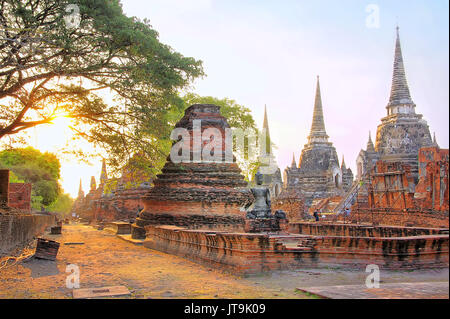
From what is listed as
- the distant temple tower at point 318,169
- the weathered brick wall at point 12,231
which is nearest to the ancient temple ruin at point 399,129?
the distant temple tower at point 318,169

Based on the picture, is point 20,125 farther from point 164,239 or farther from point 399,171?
point 399,171

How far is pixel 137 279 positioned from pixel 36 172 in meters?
36.8

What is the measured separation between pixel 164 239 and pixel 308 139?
38.8 meters

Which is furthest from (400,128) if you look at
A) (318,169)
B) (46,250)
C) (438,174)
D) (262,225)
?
(438,174)

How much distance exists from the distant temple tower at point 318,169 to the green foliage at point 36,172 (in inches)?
896

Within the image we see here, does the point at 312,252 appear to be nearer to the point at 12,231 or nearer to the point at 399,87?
the point at 12,231

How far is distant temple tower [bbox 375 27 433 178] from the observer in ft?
123

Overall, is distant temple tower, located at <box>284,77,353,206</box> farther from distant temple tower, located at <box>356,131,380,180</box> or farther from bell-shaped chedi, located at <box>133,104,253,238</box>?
bell-shaped chedi, located at <box>133,104,253,238</box>

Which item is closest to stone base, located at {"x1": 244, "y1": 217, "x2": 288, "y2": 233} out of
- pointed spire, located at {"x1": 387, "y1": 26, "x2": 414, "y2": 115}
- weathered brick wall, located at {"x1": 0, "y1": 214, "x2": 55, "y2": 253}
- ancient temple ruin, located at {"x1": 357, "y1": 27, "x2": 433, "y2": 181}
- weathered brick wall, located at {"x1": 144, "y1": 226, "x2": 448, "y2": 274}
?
weathered brick wall, located at {"x1": 144, "y1": 226, "x2": 448, "y2": 274}

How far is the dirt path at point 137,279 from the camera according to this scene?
20.5 feet

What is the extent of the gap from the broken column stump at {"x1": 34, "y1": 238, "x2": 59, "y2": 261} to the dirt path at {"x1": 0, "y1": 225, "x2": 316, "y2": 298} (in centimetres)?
15

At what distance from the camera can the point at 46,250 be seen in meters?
9.98

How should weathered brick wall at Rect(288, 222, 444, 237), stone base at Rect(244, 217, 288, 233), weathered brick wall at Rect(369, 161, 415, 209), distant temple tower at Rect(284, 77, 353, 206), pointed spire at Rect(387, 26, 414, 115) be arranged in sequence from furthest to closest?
distant temple tower at Rect(284, 77, 353, 206) < pointed spire at Rect(387, 26, 414, 115) < weathered brick wall at Rect(369, 161, 415, 209) < stone base at Rect(244, 217, 288, 233) < weathered brick wall at Rect(288, 222, 444, 237)
